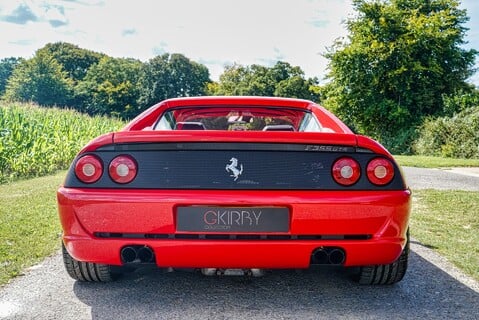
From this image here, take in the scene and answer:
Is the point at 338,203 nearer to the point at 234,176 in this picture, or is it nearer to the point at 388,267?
the point at 234,176

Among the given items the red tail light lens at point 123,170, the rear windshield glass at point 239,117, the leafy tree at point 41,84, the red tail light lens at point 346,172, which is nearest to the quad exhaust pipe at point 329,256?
the red tail light lens at point 346,172

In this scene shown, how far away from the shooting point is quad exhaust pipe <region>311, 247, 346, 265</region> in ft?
8.99

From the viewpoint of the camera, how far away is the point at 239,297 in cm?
312

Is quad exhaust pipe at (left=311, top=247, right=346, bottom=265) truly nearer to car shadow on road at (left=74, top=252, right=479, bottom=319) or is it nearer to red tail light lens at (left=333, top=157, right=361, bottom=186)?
car shadow on road at (left=74, top=252, right=479, bottom=319)

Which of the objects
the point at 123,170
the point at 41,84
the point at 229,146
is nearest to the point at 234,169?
the point at 229,146

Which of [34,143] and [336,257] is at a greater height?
[336,257]

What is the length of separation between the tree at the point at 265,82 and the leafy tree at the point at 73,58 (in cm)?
2133

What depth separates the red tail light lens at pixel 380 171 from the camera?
2.84 m

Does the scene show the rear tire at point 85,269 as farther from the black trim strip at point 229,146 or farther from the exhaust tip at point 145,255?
the black trim strip at point 229,146

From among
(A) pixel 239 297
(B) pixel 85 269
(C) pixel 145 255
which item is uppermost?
(C) pixel 145 255

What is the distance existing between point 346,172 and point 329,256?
465 millimetres

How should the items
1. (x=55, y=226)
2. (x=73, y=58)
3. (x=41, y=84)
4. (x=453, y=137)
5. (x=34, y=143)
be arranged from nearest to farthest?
(x=55, y=226) → (x=34, y=143) → (x=453, y=137) → (x=41, y=84) → (x=73, y=58)

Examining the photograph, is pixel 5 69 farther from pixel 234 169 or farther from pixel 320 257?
pixel 320 257

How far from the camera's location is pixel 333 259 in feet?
9.09
